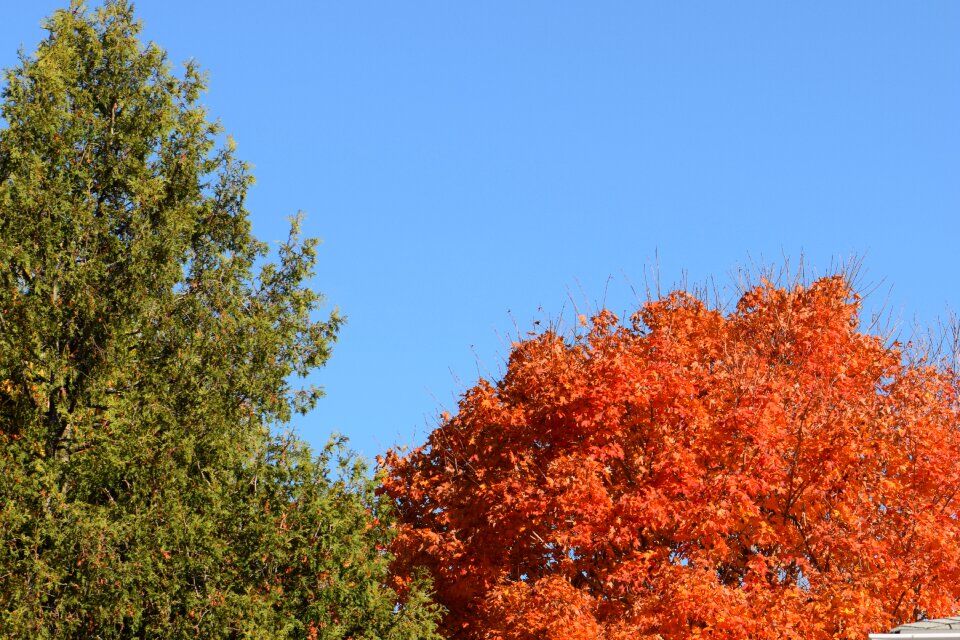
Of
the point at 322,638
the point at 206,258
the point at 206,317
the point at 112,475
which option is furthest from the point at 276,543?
the point at 206,258

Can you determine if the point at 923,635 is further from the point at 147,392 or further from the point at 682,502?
the point at 147,392

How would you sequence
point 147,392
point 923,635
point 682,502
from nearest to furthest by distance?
point 923,635, point 147,392, point 682,502

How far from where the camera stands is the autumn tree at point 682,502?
23.0 meters

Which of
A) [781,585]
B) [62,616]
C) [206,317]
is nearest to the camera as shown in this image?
[62,616]

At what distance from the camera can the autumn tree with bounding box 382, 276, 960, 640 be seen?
907 inches

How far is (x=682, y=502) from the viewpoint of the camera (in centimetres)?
2398

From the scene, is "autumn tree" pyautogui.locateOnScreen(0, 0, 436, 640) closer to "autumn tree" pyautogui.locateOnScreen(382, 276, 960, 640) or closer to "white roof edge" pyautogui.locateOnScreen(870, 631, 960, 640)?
"autumn tree" pyautogui.locateOnScreen(382, 276, 960, 640)

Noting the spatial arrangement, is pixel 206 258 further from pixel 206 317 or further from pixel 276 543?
pixel 276 543

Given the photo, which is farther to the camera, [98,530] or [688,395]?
[688,395]

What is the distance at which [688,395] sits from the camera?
84.7ft

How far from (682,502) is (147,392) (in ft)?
35.1

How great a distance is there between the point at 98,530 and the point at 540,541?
975 centimetres

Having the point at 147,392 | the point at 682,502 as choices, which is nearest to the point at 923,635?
the point at 682,502

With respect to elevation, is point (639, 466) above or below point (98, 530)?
above
